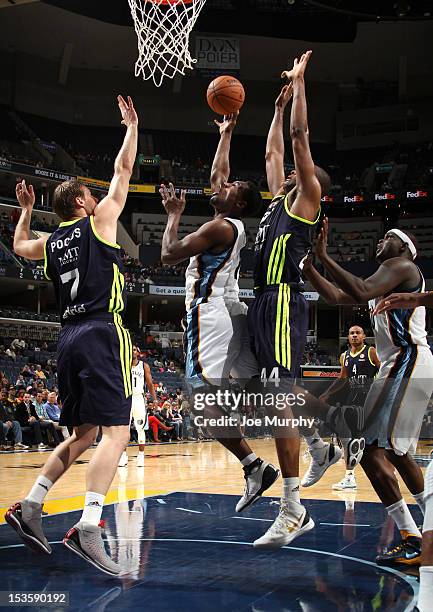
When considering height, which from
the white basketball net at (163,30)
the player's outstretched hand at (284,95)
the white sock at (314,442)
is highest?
the white basketball net at (163,30)

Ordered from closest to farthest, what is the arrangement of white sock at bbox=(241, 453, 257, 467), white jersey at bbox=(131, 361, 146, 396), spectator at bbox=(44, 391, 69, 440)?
white sock at bbox=(241, 453, 257, 467) < white jersey at bbox=(131, 361, 146, 396) < spectator at bbox=(44, 391, 69, 440)

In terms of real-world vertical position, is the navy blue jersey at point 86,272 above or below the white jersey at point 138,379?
above

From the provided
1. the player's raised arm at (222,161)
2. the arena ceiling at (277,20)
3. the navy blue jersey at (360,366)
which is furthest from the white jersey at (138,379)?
the arena ceiling at (277,20)

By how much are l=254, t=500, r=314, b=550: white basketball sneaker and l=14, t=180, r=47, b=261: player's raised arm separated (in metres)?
2.24

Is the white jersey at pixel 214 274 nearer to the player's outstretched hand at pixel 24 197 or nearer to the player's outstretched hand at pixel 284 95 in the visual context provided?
the player's outstretched hand at pixel 284 95

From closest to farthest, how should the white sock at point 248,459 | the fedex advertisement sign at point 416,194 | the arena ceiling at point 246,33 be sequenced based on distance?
1. the white sock at point 248,459
2. the arena ceiling at point 246,33
3. the fedex advertisement sign at point 416,194

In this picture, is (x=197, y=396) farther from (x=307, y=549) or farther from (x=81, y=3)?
(x=81, y=3)

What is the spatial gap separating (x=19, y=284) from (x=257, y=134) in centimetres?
1655

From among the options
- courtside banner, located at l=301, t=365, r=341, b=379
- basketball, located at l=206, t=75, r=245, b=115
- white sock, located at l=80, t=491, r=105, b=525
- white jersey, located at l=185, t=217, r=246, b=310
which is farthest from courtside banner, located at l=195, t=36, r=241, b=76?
white sock, located at l=80, t=491, r=105, b=525

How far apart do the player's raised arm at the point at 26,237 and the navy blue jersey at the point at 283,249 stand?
1429mm

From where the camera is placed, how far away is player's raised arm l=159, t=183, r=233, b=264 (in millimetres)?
4473

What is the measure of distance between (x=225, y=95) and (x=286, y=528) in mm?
3229

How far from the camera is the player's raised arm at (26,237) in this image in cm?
470

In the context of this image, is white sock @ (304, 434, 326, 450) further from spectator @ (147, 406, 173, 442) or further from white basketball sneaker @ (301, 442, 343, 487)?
spectator @ (147, 406, 173, 442)
